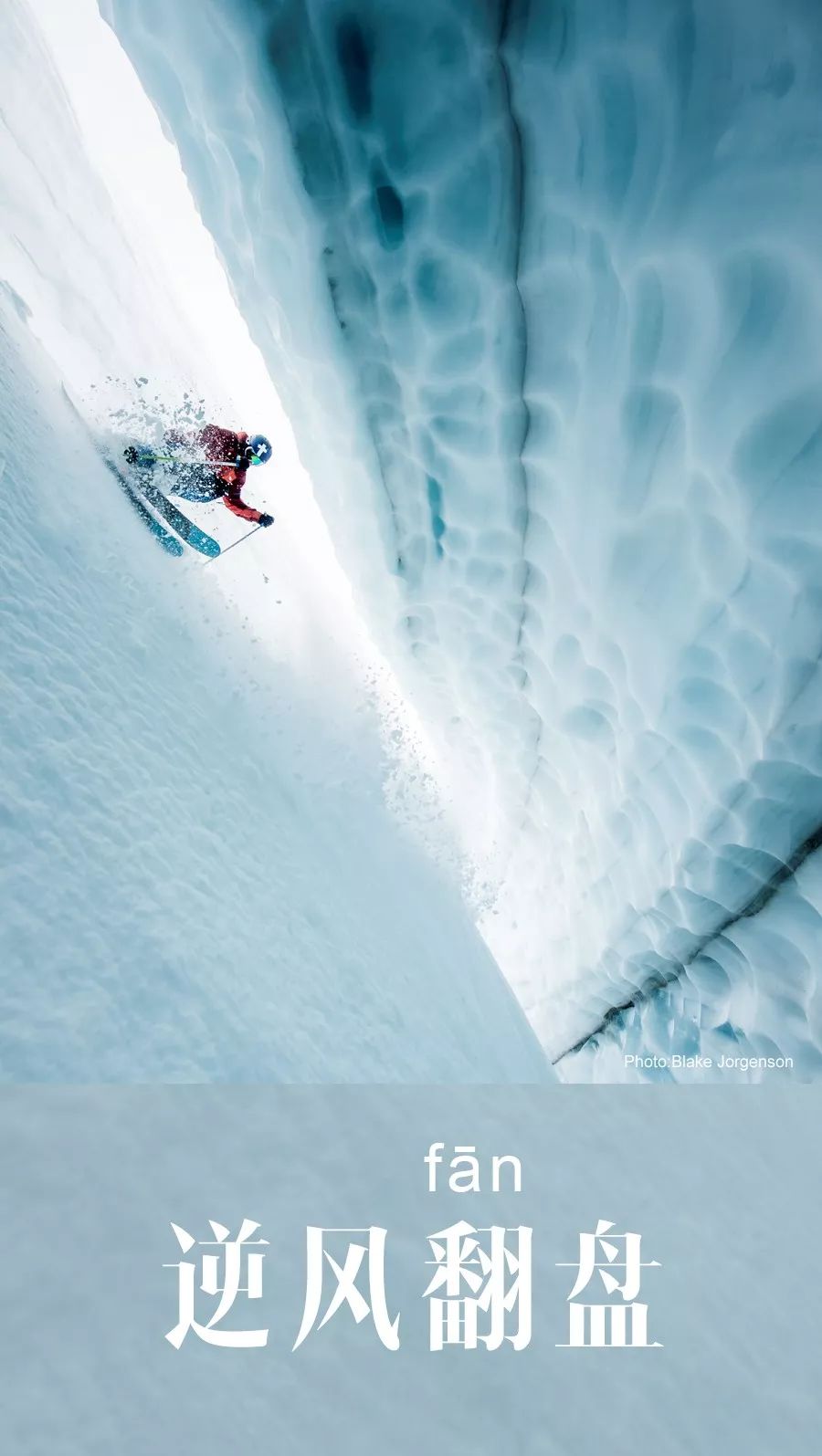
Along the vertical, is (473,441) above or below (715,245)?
below

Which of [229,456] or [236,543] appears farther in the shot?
[236,543]

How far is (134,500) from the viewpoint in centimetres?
236

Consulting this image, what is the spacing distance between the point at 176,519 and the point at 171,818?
1.51m

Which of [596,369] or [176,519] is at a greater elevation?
[596,369]

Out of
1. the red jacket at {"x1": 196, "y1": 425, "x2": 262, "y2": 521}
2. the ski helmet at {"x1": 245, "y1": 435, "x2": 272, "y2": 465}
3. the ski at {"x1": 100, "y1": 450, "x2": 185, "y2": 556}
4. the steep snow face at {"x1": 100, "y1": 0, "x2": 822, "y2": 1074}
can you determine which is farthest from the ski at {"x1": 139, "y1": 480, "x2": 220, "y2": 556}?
the steep snow face at {"x1": 100, "y1": 0, "x2": 822, "y2": 1074}

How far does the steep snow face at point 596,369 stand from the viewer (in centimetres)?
99

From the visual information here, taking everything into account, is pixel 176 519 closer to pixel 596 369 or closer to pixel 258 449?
pixel 258 449

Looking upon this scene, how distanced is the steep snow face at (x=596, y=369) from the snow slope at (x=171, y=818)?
0.62 metres

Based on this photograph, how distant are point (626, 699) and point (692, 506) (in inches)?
21.4

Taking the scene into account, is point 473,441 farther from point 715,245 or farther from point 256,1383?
point 256,1383

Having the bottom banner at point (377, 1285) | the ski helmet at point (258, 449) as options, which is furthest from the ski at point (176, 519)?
the bottom banner at point (377, 1285)

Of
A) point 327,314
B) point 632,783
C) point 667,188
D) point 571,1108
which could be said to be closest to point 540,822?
point 632,783

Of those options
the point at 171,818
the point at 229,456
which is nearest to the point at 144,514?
the point at 229,456

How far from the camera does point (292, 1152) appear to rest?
90cm
